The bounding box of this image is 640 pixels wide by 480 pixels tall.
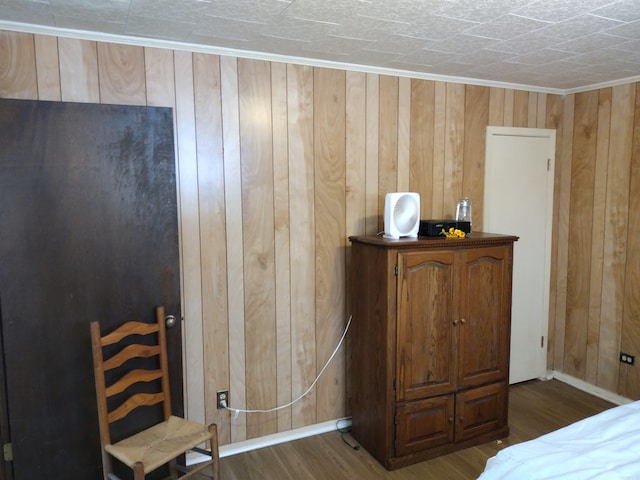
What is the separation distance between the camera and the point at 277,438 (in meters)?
2.90

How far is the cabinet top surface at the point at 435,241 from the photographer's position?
99.4 inches

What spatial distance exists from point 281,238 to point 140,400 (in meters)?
1.17

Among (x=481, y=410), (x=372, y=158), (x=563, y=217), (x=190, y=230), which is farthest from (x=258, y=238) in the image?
(x=563, y=217)

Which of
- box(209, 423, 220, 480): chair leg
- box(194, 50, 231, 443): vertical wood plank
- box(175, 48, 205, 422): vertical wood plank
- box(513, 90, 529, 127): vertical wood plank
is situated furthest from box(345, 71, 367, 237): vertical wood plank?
box(209, 423, 220, 480): chair leg

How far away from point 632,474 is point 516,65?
7.80ft

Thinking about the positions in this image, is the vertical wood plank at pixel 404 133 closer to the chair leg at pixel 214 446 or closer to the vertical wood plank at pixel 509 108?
the vertical wood plank at pixel 509 108

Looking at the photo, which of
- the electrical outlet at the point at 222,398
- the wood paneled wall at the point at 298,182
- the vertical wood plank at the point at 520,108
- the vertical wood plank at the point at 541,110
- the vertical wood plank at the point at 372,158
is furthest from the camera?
the vertical wood plank at the point at 541,110

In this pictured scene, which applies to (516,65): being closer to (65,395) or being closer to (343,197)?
(343,197)

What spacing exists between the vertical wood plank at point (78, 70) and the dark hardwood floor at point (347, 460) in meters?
2.17

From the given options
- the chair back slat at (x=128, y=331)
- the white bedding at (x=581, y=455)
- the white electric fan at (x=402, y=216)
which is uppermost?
the white electric fan at (x=402, y=216)

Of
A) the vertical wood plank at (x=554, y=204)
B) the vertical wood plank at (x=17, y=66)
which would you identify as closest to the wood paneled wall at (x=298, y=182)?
the vertical wood plank at (x=17, y=66)

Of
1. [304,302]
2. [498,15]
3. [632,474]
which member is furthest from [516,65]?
[632,474]

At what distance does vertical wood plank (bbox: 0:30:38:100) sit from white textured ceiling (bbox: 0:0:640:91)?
0.21 feet

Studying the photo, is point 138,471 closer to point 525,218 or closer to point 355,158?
point 355,158
